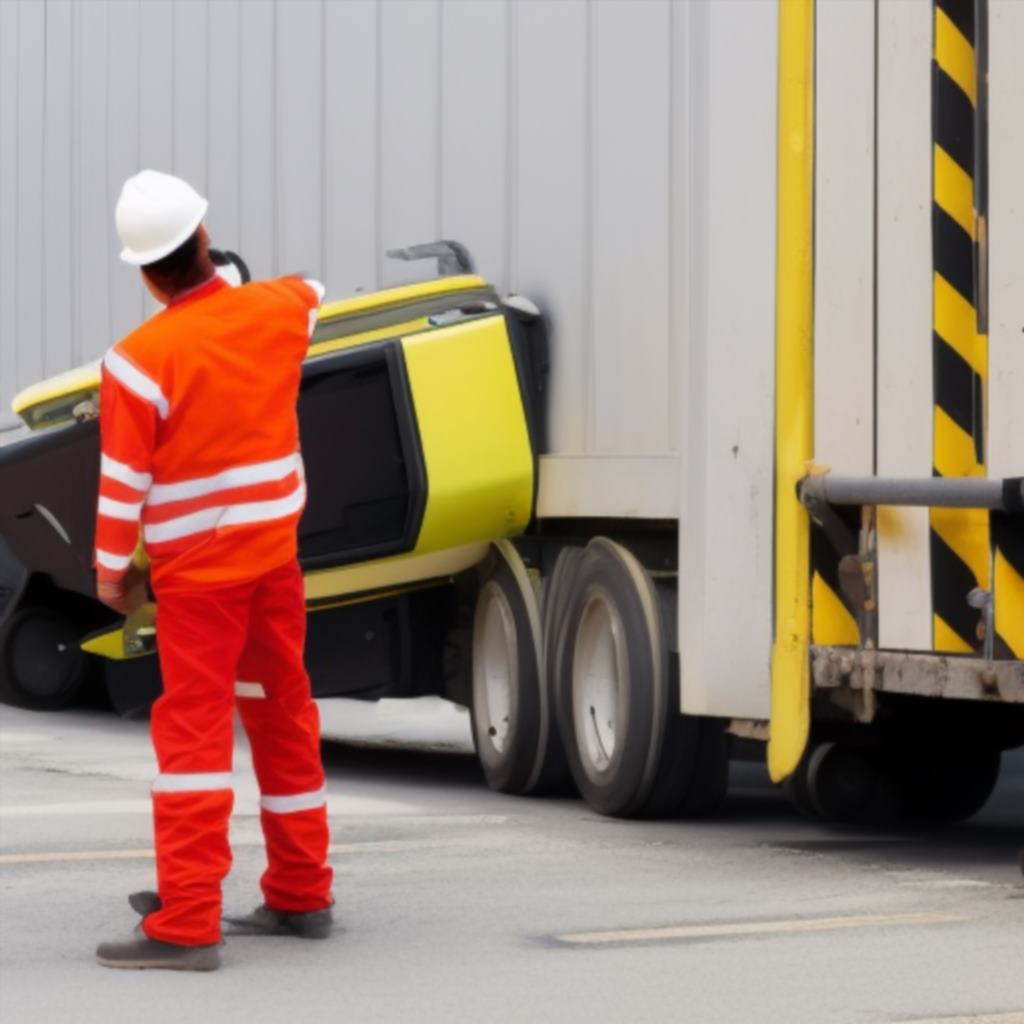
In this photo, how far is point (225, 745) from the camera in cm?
724

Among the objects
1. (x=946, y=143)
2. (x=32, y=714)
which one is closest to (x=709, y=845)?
(x=946, y=143)

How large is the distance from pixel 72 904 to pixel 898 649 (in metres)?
2.37

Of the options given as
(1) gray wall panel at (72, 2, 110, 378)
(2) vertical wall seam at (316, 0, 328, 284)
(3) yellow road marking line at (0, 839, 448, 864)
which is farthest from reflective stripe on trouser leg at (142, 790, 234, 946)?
(1) gray wall panel at (72, 2, 110, 378)

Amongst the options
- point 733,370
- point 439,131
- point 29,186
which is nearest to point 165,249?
point 733,370

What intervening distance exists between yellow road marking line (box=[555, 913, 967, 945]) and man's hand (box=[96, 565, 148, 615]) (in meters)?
1.23

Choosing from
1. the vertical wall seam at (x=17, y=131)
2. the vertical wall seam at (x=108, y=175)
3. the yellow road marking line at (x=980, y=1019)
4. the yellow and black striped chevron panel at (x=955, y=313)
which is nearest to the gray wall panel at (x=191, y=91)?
the vertical wall seam at (x=108, y=175)

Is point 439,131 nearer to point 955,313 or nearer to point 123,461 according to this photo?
point 955,313

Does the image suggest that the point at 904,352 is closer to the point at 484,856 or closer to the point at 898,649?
the point at 898,649

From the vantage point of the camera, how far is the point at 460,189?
12.2m

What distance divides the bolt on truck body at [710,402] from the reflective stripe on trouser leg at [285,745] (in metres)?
2.01

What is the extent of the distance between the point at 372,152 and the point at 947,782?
11.5 ft

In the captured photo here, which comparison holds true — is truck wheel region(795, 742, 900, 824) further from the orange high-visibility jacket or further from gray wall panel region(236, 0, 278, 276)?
gray wall panel region(236, 0, 278, 276)

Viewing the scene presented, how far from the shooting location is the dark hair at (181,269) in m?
7.37

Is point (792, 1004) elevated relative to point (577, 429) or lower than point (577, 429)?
lower
